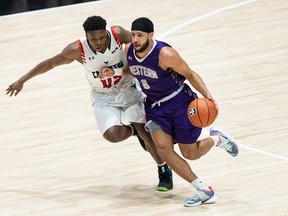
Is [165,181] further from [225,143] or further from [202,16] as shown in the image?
[202,16]

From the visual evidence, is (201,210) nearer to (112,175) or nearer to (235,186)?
(235,186)

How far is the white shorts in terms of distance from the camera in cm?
764

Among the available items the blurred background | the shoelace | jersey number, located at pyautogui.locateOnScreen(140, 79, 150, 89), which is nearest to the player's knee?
the shoelace

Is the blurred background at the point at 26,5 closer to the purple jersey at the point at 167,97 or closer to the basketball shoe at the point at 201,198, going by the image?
the purple jersey at the point at 167,97

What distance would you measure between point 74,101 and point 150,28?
3488mm

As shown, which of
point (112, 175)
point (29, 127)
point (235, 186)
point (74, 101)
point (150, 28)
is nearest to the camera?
point (150, 28)

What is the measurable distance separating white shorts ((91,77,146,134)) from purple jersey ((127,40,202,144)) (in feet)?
1.14

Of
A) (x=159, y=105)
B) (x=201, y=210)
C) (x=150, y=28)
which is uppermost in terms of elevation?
(x=150, y=28)

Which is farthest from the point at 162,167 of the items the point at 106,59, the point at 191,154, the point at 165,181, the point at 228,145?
the point at 106,59

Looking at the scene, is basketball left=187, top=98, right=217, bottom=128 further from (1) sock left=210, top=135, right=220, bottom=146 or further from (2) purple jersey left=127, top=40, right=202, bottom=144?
(1) sock left=210, top=135, right=220, bottom=146

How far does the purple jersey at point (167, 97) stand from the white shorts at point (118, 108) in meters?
0.35

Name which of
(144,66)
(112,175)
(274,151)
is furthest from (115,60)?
(274,151)

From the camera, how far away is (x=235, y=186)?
7.54 metres

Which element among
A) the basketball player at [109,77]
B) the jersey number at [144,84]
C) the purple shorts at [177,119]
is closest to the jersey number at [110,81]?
the basketball player at [109,77]
